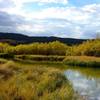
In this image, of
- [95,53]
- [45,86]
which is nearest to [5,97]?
[45,86]

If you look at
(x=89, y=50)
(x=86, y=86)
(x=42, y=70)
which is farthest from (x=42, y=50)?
(x=86, y=86)

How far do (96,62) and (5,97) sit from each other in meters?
49.8

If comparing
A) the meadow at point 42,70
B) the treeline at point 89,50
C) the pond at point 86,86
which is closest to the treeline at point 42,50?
the meadow at point 42,70

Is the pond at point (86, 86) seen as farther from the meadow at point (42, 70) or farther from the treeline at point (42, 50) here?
the treeline at point (42, 50)

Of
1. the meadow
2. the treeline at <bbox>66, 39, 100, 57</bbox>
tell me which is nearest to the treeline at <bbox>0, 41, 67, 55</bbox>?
the meadow

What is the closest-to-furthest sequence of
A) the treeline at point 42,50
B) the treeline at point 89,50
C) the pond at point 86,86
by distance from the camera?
the pond at point 86,86 → the treeline at point 89,50 → the treeline at point 42,50

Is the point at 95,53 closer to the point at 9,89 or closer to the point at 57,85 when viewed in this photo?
the point at 57,85

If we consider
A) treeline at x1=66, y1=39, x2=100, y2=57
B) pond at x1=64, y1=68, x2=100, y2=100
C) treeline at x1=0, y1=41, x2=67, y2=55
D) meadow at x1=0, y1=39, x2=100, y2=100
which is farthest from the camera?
treeline at x1=0, y1=41, x2=67, y2=55

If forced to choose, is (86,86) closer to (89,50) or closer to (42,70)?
(42,70)

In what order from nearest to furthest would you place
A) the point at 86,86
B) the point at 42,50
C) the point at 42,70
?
the point at 86,86, the point at 42,70, the point at 42,50

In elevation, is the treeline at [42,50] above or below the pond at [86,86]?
below

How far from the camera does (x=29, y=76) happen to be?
24.6 m

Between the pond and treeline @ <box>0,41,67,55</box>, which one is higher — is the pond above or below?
above

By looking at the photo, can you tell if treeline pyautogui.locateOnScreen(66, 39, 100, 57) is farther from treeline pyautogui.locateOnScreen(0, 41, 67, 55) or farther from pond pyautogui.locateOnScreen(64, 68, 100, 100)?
pond pyautogui.locateOnScreen(64, 68, 100, 100)
